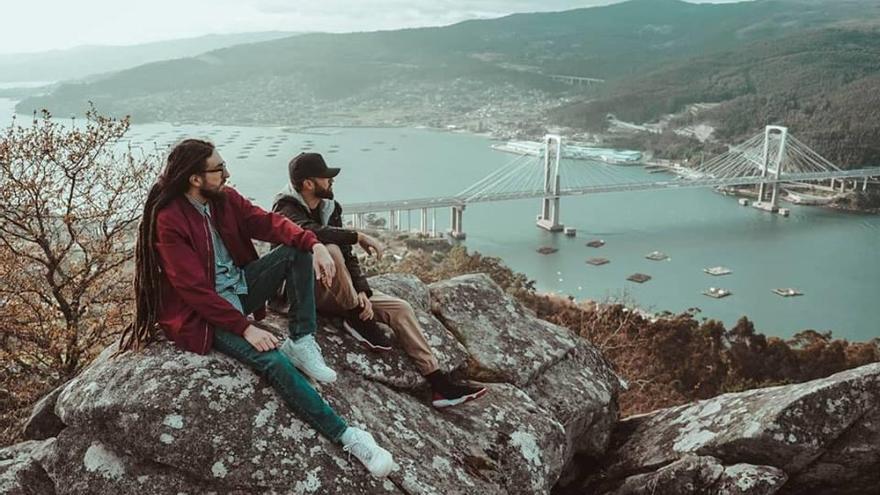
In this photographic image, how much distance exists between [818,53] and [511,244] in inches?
3167

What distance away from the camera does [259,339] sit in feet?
8.65

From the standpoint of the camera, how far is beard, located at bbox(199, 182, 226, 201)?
9.16ft

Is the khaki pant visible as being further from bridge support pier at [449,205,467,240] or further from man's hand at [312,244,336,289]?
bridge support pier at [449,205,467,240]

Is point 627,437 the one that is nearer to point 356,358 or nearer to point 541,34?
point 356,358

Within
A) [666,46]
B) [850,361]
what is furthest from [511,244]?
[666,46]

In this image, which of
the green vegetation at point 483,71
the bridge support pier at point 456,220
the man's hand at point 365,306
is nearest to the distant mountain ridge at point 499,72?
the green vegetation at point 483,71

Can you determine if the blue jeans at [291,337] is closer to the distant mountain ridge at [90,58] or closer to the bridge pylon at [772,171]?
the bridge pylon at [772,171]

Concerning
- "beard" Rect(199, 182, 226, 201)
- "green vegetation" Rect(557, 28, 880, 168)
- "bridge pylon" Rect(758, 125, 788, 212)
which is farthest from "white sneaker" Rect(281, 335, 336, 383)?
"green vegetation" Rect(557, 28, 880, 168)

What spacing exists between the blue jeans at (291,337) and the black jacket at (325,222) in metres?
0.32

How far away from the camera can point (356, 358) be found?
325cm

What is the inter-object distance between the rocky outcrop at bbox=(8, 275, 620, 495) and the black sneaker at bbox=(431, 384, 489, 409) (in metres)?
0.04

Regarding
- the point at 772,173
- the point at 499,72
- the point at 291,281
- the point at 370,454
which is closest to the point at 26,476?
the point at 291,281

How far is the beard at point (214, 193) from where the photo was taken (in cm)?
279

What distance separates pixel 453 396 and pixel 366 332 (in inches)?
22.0
